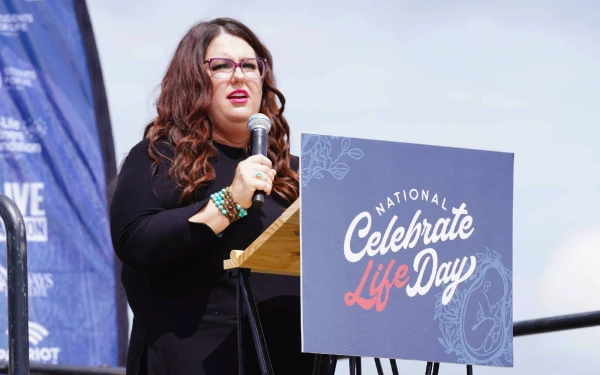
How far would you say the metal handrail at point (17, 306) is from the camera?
2.09 meters

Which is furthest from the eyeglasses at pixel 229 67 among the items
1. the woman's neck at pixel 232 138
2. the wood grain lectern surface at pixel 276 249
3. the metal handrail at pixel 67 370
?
the metal handrail at pixel 67 370

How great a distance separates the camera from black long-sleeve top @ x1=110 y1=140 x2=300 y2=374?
7.22 ft

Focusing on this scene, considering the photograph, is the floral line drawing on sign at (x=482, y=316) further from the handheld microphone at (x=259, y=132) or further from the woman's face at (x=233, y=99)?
the woman's face at (x=233, y=99)

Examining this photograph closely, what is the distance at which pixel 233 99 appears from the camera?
97.4 inches

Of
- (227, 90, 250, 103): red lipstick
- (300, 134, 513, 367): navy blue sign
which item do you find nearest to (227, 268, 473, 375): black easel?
(300, 134, 513, 367): navy blue sign

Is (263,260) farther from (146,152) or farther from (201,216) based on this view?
(146,152)

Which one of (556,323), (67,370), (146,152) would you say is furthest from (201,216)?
(67,370)

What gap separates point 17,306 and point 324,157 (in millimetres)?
743

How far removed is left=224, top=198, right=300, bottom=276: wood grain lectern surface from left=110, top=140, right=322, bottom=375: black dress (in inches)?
6.9

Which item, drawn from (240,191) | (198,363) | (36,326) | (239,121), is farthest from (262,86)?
(36,326)

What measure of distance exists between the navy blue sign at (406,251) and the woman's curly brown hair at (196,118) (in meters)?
0.56

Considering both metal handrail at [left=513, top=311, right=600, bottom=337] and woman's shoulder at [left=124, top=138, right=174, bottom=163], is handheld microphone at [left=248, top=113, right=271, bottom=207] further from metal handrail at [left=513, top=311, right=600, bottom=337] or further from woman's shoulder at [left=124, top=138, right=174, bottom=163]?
metal handrail at [left=513, top=311, right=600, bottom=337]

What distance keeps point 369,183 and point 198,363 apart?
24.7 inches

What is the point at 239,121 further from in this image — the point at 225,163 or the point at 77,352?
the point at 77,352
